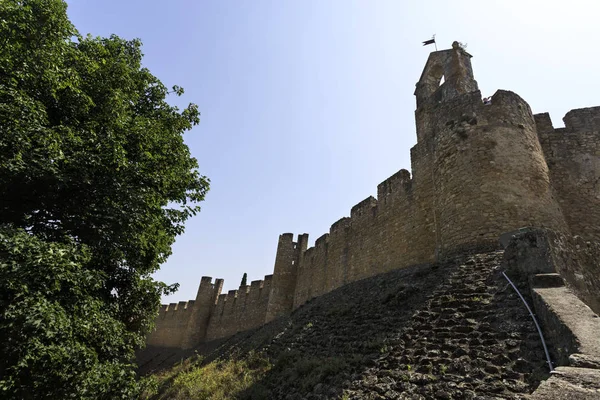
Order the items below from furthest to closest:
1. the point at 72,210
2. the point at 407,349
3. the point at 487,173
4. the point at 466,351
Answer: the point at 487,173 → the point at 72,210 → the point at 407,349 → the point at 466,351

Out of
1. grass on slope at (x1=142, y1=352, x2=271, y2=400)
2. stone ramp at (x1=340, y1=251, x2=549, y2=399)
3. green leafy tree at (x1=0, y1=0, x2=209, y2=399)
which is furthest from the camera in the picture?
grass on slope at (x1=142, y1=352, x2=271, y2=400)

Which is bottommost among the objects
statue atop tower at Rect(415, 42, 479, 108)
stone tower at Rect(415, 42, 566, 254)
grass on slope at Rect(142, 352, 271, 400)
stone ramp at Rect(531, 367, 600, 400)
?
grass on slope at Rect(142, 352, 271, 400)

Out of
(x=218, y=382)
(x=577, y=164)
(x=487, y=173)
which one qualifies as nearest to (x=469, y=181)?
(x=487, y=173)

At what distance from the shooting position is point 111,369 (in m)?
5.78

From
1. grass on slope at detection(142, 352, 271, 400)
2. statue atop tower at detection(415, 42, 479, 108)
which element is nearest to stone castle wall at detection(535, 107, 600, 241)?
statue atop tower at detection(415, 42, 479, 108)

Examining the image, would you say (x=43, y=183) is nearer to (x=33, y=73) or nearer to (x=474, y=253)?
(x=33, y=73)

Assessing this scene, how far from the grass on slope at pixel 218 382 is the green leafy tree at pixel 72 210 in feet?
5.58

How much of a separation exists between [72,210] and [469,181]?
32.6 ft

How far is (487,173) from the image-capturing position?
9.34 m

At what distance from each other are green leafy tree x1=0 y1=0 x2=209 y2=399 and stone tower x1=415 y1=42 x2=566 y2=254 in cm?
770

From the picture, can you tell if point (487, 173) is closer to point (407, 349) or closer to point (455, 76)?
point (455, 76)

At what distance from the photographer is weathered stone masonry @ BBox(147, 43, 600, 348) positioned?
29.8 ft

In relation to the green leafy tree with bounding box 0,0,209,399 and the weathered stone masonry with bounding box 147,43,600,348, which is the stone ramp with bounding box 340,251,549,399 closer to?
the weathered stone masonry with bounding box 147,43,600,348

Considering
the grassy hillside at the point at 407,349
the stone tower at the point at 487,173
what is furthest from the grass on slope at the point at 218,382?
the stone tower at the point at 487,173
